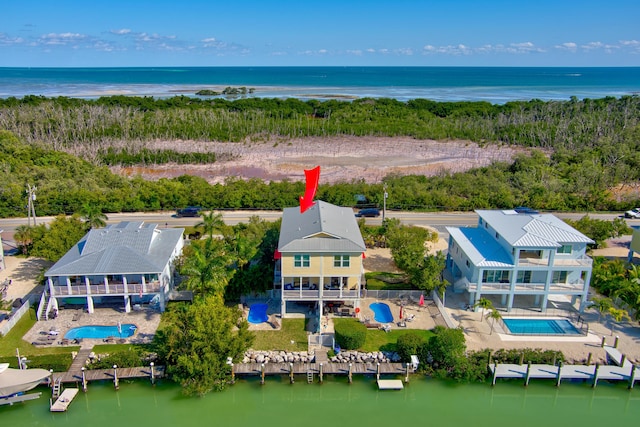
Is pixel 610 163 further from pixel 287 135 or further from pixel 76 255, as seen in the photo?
pixel 76 255

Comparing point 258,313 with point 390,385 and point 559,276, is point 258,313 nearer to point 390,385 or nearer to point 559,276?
point 390,385

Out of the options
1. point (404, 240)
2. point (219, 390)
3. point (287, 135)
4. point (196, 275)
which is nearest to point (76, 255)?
point (196, 275)

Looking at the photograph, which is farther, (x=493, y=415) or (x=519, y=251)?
(x=519, y=251)

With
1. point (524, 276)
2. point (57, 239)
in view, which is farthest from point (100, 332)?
point (524, 276)

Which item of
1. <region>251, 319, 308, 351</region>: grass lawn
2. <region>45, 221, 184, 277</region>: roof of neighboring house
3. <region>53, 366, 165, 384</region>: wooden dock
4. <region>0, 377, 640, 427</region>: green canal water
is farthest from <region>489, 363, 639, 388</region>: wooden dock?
<region>45, 221, 184, 277</region>: roof of neighboring house

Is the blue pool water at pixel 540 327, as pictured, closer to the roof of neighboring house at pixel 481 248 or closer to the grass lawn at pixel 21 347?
the roof of neighboring house at pixel 481 248

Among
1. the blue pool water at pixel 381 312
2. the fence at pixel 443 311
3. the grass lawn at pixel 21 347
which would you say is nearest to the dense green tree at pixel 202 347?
the grass lawn at pixel 21 347

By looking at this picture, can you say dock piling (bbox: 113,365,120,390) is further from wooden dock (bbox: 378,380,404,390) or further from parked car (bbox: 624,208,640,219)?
parked car (bbox: 624,208,640,219)
